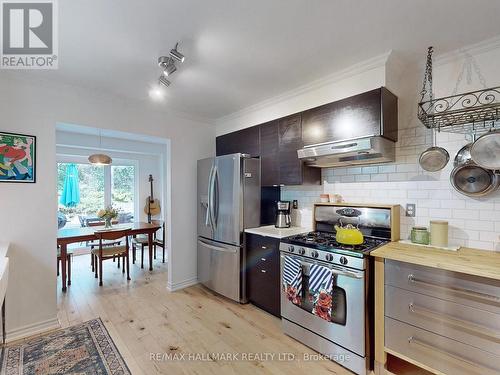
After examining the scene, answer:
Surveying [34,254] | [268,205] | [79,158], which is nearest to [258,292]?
[268,205]

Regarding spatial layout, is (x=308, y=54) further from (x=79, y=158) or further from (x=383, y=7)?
(x=79, y=158)

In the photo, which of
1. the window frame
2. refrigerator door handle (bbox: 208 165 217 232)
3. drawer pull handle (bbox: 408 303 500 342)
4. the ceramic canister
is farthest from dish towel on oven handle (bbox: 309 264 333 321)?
the window frame

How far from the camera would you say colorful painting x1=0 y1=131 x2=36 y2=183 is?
2.17 m

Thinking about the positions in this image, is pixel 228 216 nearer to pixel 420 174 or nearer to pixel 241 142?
pixel 241 142

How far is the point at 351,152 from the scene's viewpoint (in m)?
2.09

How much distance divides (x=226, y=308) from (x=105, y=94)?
9.20ft

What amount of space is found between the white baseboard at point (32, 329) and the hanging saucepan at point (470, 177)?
383cm

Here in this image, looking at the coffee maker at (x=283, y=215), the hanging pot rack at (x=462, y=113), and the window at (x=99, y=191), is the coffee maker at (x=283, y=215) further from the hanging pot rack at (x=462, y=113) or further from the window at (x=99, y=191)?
the window at (x=99, y=191)

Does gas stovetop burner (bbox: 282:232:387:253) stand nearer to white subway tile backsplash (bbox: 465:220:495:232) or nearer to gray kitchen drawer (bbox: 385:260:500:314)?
gray kitchen drawer (bbox: 385:260:500:314)

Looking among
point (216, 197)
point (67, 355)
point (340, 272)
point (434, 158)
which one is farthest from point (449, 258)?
point (67, 355)

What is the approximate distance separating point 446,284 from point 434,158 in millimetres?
998

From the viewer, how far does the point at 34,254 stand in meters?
2.32

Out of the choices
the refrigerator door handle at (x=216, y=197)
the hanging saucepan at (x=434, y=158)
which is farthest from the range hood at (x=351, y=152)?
the refrigerator door handle at (x=216, y=197)

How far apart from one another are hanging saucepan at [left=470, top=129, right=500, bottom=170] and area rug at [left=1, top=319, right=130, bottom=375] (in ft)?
9.61
